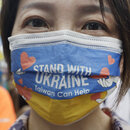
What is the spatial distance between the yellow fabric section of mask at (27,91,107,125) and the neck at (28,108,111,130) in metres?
0.13

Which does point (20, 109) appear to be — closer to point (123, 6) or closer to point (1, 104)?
point (1, 104)

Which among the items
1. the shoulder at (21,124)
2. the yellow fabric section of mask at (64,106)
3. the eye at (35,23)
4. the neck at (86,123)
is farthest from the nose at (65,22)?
the shoulder at (21,124)

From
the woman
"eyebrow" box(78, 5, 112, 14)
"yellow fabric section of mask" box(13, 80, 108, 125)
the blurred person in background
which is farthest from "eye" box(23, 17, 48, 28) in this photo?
the blurred person in background

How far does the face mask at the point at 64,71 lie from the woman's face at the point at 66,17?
0.05m

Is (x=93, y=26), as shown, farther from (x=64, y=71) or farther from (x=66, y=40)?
(x=64, y=71)

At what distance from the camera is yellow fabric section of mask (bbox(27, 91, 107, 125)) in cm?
101

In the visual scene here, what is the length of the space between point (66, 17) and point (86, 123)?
67cm

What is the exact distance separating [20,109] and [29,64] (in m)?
2.68

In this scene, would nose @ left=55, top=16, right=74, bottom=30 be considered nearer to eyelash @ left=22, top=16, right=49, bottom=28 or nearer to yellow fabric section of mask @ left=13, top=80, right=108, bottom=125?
eyelash @ left=22, top=16, right=49, bottom=28

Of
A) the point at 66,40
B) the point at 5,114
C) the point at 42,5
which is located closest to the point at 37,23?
the point at 42,5

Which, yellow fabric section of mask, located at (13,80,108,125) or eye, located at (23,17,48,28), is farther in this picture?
eye, located at (23,17,48,28)

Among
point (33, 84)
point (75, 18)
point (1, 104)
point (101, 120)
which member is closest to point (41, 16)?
point (75, 18)

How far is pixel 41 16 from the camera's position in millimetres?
1085

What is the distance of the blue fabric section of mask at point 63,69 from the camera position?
0.98 m
